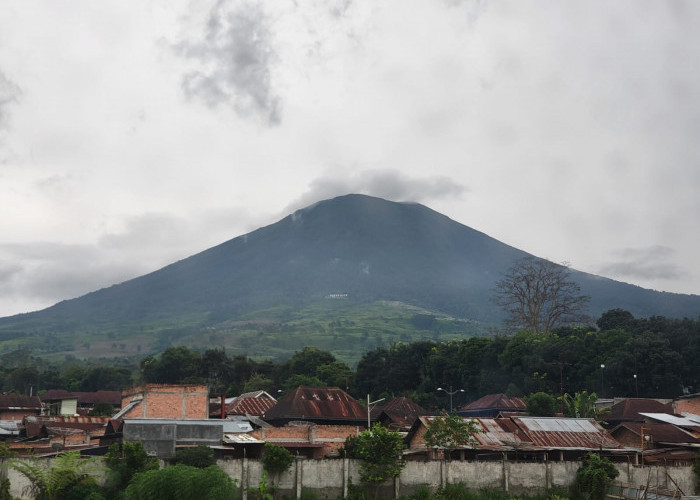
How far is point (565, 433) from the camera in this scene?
143 feet

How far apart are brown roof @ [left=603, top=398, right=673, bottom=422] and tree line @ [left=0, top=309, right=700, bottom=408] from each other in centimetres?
533

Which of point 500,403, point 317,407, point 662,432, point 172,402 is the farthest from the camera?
point 500,403

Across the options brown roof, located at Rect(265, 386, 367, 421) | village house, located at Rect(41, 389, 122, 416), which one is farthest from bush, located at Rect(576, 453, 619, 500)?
village house, located at Rect(41, 389, 122, 416)

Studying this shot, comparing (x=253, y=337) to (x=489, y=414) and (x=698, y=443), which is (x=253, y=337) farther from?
(x=698, y=443)

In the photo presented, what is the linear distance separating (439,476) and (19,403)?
2082 inches

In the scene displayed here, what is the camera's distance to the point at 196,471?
102ft

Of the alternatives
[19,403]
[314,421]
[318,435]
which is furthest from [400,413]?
[19,403]

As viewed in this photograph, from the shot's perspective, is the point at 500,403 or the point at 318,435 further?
the point at 500,403

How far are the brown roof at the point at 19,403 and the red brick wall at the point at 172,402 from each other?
3414cm

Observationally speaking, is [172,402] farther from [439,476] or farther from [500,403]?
[500,403]

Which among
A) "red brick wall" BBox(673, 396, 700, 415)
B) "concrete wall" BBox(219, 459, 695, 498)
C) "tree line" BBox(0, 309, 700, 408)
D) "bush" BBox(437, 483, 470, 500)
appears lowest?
"bush" BBox(437, 483, 470, 500)

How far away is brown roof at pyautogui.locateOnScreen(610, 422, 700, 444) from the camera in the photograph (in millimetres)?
43062

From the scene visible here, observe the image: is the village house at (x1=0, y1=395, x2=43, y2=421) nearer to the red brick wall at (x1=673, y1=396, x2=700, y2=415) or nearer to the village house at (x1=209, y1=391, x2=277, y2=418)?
the village house at (x1=209, y1=391, x2=277, y2=418)

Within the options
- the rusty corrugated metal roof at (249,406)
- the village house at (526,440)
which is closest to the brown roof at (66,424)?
the rusty corrugated metal roof at (249,406)
